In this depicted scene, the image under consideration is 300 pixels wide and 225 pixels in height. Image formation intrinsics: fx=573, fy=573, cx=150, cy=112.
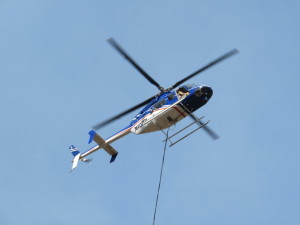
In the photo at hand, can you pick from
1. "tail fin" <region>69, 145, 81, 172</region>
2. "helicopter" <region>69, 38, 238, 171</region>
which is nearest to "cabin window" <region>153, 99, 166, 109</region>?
"helicopter" <region>69, 38, 238, 171</region>

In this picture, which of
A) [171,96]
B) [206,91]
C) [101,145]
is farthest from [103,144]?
[206,91]

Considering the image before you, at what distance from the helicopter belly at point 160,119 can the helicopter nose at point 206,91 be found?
3.73 feet

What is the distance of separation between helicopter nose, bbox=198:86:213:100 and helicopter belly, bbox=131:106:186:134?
3.73 ft

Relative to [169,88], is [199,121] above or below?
below

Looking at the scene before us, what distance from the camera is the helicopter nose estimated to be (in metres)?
23.6

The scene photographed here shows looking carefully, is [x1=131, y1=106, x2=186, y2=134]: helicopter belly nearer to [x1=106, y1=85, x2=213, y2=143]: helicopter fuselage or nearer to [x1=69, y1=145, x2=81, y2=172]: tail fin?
[x1=106, y1=85, x2=213, y2=143]: helicopter fuselage

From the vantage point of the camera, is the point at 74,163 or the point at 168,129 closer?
the point at 168,129

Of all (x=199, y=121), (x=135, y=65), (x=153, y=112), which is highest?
(x=135, y=65)

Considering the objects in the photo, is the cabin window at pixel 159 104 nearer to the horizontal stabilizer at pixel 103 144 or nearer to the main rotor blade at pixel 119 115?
the main rotor blade at pixel 119 115

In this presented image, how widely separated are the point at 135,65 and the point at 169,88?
5.84 feet

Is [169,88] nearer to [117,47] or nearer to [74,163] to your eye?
[117,47]

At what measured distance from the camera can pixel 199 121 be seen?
2408 cm

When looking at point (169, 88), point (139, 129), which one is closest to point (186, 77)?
point (169, 88)

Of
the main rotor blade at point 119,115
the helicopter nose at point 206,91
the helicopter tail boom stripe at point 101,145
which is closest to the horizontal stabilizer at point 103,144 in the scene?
the helicopter tail boom stripe at point 101,145
